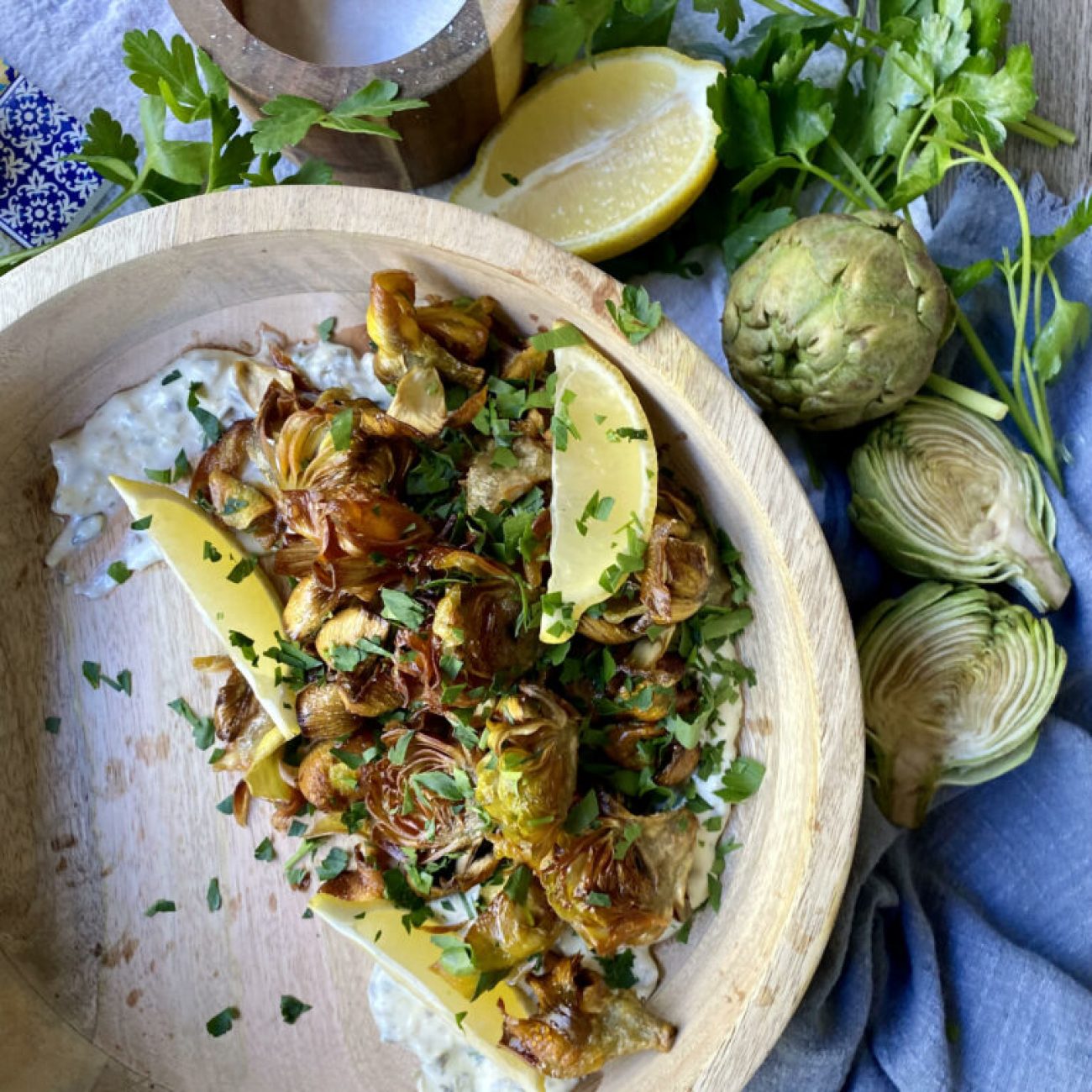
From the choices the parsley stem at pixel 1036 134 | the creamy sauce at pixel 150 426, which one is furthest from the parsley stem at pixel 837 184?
the creamy sauce at pixel 150 426

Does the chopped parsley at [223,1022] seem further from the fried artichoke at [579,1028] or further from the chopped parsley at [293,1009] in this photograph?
the fried artichoke at [579,1028]

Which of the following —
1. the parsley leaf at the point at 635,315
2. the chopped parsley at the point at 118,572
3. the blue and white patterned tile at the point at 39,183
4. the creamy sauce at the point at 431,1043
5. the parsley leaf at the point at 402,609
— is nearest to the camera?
the parsley leaf at the point at 635,315

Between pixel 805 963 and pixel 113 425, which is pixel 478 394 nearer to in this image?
pixel 113 425

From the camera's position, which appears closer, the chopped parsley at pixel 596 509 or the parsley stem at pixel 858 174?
the chopped parsley at pixel 596 509

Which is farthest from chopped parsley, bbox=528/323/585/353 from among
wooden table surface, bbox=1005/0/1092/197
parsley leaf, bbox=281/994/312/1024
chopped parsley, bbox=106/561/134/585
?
parsley leaf, bbox=281/994/312/1024

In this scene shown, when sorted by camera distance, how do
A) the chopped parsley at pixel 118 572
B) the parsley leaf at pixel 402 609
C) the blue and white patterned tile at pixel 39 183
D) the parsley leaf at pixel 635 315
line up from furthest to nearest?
the blue and white patterned tile at pixel 39 183 < the chopped parsley at pixel 118 572 < the parsley leaf at pixel 402 609 < the parsley leaf at pixel 635 315

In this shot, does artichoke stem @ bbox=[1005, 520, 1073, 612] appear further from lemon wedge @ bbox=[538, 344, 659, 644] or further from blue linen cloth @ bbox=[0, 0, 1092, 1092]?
lemon wedge @ bbox=[538, 344, 659, 644]
